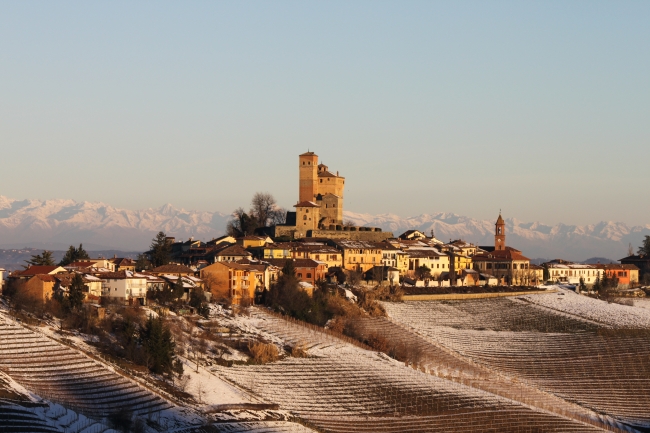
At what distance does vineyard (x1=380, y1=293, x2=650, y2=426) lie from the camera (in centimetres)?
6488

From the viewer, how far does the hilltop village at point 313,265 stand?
245ft

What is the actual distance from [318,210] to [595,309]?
30371 mm

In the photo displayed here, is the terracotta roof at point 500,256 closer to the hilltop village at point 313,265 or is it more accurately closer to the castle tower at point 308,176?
the hilltop village at point 313,265

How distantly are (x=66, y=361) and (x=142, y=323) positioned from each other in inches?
428

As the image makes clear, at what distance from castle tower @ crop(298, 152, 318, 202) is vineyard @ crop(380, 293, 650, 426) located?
26751 mm

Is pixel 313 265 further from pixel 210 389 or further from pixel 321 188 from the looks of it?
pixel 210 389

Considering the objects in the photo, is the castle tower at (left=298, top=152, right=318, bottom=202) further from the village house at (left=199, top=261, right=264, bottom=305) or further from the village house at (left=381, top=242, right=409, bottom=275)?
the village house at (left=199, top=261, right=264, bottom=305)

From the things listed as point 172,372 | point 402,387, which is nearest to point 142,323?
point 172,372

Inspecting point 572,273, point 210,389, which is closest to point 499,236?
point 572,273

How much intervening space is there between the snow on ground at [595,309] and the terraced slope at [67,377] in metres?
42.1

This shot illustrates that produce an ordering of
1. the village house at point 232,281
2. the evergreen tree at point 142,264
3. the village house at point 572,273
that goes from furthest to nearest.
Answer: the village house at point 572,273 < the evergreen tree at point 142,264 < the village house at point 232,281

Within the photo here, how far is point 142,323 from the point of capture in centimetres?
6494

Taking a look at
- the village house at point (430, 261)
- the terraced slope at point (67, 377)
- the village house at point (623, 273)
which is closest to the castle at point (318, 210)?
the village house at point (430, 261)

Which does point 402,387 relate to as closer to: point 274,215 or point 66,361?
point 66,361
